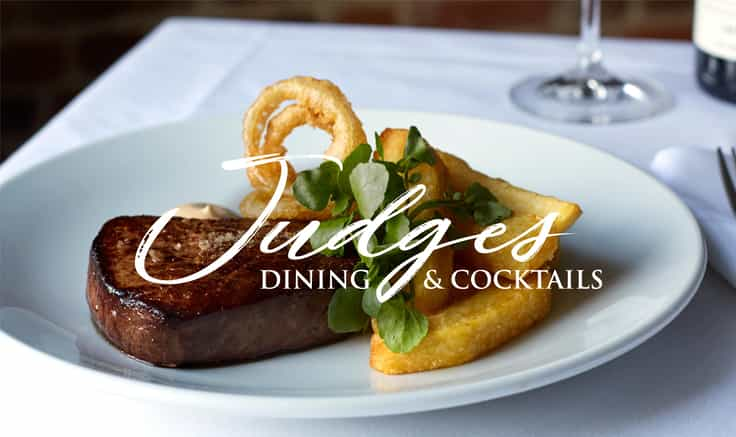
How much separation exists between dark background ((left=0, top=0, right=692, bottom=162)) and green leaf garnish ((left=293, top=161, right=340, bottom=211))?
248 cm

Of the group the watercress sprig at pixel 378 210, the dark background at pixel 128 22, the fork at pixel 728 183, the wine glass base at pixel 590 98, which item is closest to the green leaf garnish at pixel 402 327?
the watercress sprig at pixel 378 210

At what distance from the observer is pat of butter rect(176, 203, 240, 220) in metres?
1.22

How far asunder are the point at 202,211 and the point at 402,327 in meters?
0.42

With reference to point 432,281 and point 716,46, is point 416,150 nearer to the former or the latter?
point 432,281

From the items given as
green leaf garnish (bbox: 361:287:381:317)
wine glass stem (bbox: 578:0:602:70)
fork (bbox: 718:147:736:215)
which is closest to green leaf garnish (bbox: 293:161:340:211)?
green leaf garnish (bbox: 361:287:381:317)

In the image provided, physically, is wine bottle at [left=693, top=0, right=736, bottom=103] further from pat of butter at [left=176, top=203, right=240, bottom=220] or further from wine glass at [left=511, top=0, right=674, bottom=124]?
pat of butter at [left=176, top=203, right=240, bottom=220]

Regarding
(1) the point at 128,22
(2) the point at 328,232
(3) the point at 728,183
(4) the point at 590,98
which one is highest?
(2) the point at 328,232

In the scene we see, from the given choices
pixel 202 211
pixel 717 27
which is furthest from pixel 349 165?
pixel 717 27

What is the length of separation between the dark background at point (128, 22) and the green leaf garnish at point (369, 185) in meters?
2.52

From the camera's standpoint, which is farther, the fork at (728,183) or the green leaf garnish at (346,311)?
the fork at (728,183)

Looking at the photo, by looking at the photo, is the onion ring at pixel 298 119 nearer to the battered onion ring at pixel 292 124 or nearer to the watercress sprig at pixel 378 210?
the battered onion ring at pixel 292 124

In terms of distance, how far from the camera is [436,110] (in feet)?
5.87

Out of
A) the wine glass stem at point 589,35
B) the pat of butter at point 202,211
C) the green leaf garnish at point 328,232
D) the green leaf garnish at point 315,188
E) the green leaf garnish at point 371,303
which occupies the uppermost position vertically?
the green leaf garnish at point 315,188

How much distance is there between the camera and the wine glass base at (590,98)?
5.70 ft
